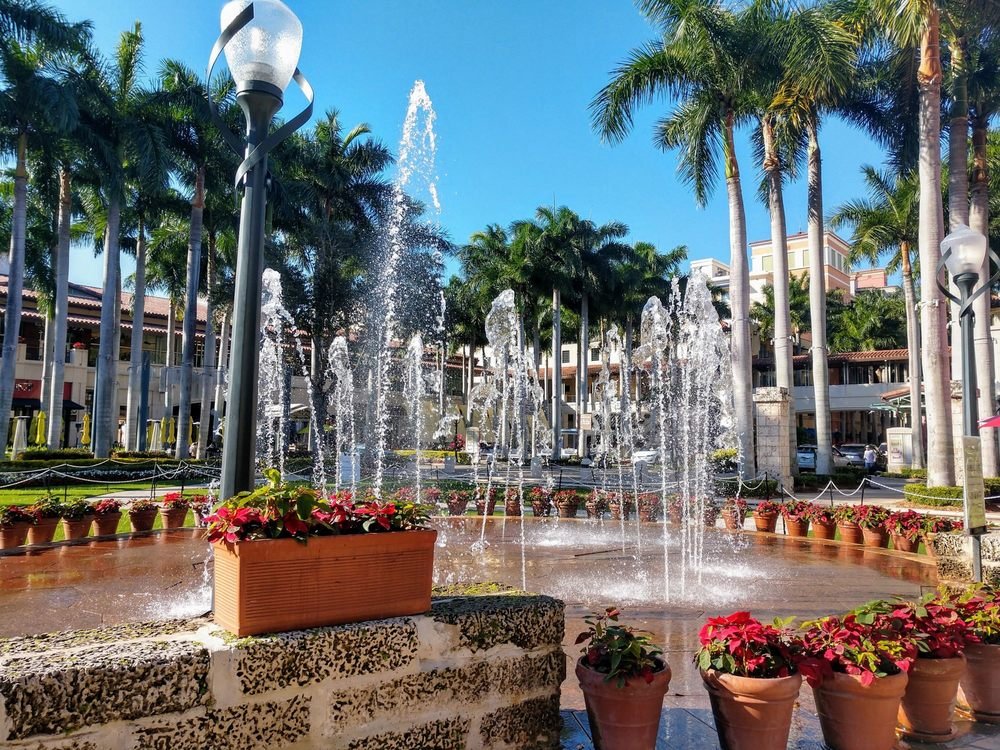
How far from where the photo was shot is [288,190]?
1282 inches

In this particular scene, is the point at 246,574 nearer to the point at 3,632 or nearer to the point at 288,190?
the point at 3,632

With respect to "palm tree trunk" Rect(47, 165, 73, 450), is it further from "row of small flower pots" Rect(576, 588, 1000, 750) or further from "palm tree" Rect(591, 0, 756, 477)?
"row of small flower pots" Rect(576, 588, 1000, 750)

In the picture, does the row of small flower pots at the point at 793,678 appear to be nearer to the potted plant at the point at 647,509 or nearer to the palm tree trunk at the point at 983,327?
the potted plant at the point at 647,509

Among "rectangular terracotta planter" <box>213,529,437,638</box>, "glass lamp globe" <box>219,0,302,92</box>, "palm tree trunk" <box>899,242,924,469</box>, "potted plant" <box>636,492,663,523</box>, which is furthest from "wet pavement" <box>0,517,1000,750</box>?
"palm tree trunk" <box>899,242,924,469</box>

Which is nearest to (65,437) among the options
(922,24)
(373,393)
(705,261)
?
(373,393)

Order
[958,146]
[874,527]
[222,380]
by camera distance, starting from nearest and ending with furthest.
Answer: [874,527] < [958,146] < [222,380]

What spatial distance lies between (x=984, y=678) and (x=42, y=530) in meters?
10.7

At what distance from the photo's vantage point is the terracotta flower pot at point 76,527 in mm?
9992

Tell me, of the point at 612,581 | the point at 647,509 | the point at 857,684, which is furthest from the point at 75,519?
the point at 857,684

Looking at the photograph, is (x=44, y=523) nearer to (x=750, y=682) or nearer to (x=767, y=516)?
(x=750, y=682)

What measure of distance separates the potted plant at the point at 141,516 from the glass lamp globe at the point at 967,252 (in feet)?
38.2

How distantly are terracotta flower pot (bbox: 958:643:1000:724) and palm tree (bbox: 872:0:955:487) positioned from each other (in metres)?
13.5

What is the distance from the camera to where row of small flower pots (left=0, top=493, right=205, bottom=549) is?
30.7ft

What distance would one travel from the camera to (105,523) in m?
10.5
